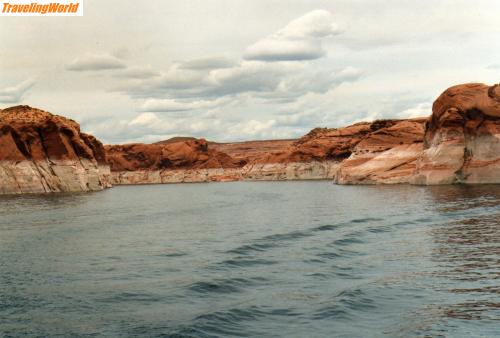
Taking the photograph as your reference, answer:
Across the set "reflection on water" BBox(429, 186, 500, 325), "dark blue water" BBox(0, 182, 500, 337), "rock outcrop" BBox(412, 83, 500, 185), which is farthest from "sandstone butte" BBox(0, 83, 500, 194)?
"dark blue water" BBox(0, 182, 500, 337)

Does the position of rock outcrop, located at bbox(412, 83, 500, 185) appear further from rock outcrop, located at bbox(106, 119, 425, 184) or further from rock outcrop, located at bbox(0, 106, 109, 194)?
rock outcrop, located at bbox(0, 106, 109, 194)

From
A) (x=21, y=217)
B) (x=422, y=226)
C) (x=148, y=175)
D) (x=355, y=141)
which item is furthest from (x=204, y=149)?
(x=422, y=226)

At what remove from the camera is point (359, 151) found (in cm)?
8375

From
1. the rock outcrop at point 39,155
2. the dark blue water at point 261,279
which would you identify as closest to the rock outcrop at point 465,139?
the dark blue water at point 261,279

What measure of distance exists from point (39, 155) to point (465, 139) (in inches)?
2353

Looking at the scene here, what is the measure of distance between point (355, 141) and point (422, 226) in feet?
333

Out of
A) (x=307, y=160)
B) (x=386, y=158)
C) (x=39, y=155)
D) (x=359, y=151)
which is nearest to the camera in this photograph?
(x=386, y=158)

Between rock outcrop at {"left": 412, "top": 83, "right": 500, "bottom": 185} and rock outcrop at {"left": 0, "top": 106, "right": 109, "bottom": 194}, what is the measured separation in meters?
53.7

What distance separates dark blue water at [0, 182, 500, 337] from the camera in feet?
38.3

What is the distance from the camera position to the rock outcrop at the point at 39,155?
77.9 metres

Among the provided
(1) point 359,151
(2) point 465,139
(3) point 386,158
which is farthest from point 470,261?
(1) point 359,151

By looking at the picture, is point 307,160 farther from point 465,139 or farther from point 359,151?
point 465,139

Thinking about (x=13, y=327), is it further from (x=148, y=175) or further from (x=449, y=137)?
(x=148, y=175)

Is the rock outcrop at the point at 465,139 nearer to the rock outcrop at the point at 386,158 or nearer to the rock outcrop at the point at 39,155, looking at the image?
the rock outcrop at the point at 386,158
